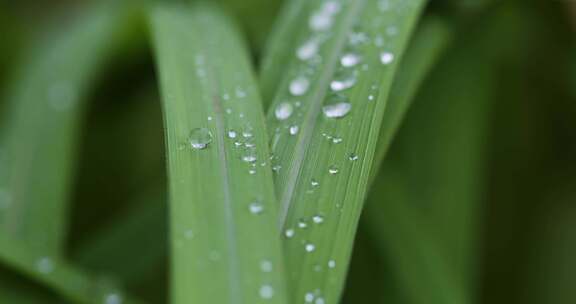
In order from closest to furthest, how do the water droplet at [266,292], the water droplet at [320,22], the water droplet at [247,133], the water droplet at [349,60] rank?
the water droplet at [266,292] < the water droplet at [247,133] < the water droplet at [349,60] < the water droplet at [320,22]

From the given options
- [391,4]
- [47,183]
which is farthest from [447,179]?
[47,183]

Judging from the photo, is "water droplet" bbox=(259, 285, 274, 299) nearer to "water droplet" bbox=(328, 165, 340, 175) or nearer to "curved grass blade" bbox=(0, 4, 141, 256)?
"water droplet" bbox=(328, 165, 340, 175)

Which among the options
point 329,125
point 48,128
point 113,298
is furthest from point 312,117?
point 48,128

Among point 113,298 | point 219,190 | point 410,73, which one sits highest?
point 410,73

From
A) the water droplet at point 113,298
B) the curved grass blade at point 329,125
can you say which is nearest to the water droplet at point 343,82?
the curved grass blade at point 329,125

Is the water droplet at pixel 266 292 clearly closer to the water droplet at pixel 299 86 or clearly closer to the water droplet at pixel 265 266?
the water droplet at pixel 265 266

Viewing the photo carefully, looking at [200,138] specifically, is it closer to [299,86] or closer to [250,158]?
[250,158]

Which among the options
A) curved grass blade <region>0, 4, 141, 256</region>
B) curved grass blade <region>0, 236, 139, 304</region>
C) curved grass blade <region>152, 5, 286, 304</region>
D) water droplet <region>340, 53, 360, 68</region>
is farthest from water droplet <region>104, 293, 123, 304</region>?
water droplet <region>340, 53, 360, 68</region>
